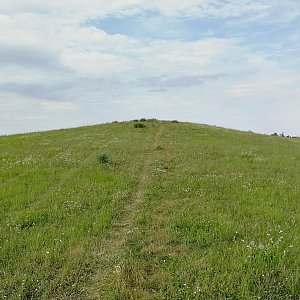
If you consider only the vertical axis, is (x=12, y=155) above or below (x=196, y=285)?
above

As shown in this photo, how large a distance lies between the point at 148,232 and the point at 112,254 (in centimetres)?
165

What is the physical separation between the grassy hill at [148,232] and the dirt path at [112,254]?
3 centimetres

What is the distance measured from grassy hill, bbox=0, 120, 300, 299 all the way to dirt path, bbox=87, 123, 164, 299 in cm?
3

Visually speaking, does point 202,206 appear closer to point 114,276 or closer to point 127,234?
point 127,234

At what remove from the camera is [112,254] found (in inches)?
375

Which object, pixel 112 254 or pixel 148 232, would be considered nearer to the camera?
pixel 112 254

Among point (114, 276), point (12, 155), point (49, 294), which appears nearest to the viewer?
point (49, 294)

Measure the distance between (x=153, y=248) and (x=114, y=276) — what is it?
5.34 ft

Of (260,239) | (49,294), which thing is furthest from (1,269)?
(260,239)

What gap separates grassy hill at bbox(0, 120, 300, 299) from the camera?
7.96 meters

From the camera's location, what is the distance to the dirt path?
7.98 m

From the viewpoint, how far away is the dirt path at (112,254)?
7980mm

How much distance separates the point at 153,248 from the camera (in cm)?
973

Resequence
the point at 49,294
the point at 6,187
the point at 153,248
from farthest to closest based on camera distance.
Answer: the point at 6,187, the point at 153,248, the point at 49,294
